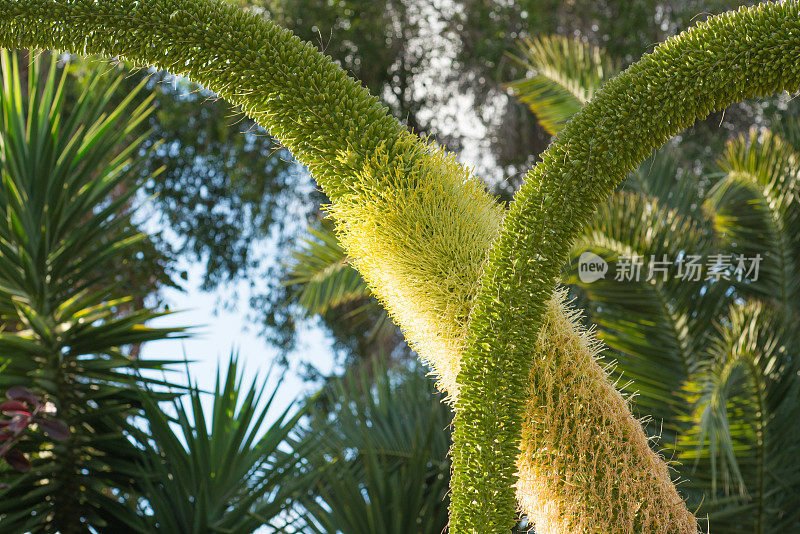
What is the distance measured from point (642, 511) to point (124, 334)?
278 cm

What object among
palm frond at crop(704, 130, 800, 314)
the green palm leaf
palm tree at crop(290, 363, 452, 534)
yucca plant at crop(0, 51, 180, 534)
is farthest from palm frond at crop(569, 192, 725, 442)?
yucca plant at crop(0, 51, 180, 534)

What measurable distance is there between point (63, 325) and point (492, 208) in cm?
267

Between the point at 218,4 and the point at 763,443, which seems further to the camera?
the point at 763,443

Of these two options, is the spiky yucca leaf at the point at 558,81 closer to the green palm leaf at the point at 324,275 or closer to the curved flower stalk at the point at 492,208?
the green palm leaf at the point at 324,275

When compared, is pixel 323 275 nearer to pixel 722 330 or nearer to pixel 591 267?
pixel 591 267

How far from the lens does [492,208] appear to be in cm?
171

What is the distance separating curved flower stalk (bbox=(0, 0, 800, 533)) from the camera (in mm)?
1361

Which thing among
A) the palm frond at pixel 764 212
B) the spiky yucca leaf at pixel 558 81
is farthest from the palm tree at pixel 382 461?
the palm frond at pixel 764 212

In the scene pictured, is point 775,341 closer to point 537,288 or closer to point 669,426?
point 669,426

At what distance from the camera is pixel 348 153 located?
5.00ft

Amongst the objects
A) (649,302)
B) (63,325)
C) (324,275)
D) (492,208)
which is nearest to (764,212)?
(649,302)

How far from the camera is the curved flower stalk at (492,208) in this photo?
4.47ft

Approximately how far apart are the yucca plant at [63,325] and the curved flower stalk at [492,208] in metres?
2.06

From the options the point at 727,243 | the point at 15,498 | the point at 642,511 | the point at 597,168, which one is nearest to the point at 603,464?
the point at 642,511
